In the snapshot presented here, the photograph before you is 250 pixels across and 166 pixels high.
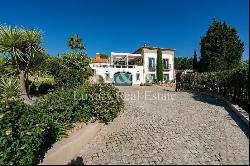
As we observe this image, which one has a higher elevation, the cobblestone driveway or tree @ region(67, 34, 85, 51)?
tree @ region(67, 34, 85, 51)

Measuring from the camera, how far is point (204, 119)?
30.4 feet

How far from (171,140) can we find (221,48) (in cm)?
1877

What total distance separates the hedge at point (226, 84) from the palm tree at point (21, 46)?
1118 cm

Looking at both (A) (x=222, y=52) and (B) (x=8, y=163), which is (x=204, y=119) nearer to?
(B) (x=8, y=163)

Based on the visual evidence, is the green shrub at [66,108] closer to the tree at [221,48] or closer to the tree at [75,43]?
the tree at [221,48]

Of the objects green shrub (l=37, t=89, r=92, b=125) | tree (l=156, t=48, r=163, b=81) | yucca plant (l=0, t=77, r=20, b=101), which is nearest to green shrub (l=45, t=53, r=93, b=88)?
yucca plant (l=0, t=77, r=20, b=101)

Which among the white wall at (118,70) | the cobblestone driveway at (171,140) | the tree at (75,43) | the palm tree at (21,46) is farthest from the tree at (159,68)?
the cobblestone driveway at (171,140)

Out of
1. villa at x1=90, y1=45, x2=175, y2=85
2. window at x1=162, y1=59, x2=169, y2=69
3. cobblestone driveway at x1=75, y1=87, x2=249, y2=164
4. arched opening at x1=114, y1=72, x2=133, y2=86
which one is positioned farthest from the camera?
window at x1=162, y1=59, x2=169, y2=69

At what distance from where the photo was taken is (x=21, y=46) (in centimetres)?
1458

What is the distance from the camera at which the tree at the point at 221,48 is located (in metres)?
23.0

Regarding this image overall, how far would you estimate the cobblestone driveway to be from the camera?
→ 6.10m

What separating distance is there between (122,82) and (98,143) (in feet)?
110

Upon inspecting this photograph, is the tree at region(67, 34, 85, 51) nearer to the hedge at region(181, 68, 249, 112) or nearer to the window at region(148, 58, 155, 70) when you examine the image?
the window at region(148, 58, 155, 70)

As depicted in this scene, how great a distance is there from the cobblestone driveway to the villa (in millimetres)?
28707
